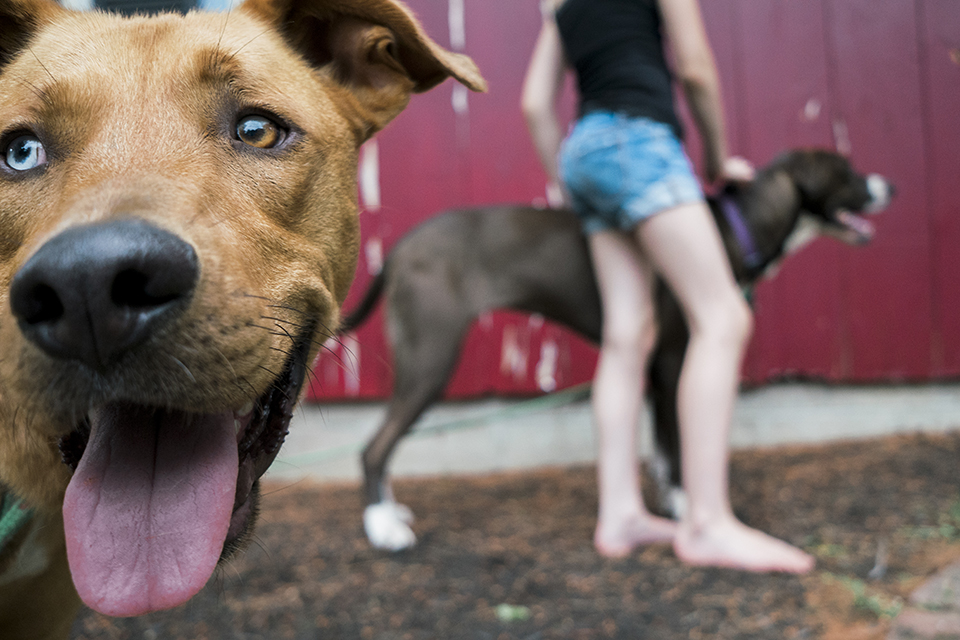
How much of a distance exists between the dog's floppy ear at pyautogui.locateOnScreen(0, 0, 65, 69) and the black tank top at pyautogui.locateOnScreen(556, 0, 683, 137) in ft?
6.33

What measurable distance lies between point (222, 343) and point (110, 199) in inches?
10.7

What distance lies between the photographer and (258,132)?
52.7 inches

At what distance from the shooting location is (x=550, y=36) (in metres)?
3.04

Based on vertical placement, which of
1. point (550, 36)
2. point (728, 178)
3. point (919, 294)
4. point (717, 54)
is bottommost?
point (919, 294)

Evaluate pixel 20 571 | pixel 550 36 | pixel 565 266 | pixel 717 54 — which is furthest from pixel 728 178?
pixel 20 571

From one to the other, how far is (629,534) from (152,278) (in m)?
2.41

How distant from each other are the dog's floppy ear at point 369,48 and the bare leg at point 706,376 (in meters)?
1.22

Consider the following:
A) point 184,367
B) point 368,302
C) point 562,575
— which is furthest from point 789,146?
point 184,367

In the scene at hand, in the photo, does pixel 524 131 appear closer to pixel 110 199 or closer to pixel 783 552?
pixel 783 552

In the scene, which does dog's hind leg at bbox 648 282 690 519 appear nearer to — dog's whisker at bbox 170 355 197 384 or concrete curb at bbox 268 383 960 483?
concrete curb at bbox 268 383 960 483

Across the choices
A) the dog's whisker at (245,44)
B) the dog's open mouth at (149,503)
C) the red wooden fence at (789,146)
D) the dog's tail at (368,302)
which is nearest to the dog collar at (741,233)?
the red wooden fence at (789,146)

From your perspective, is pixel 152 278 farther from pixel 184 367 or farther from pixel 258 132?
pixel 258 132

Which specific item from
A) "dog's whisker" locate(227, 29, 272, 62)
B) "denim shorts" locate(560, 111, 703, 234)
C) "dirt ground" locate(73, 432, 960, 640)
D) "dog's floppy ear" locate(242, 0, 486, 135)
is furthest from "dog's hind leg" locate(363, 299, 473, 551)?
"dog's whisker" locate(227, 29, 272, 62)

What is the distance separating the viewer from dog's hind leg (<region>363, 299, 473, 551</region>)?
10.7 ft
